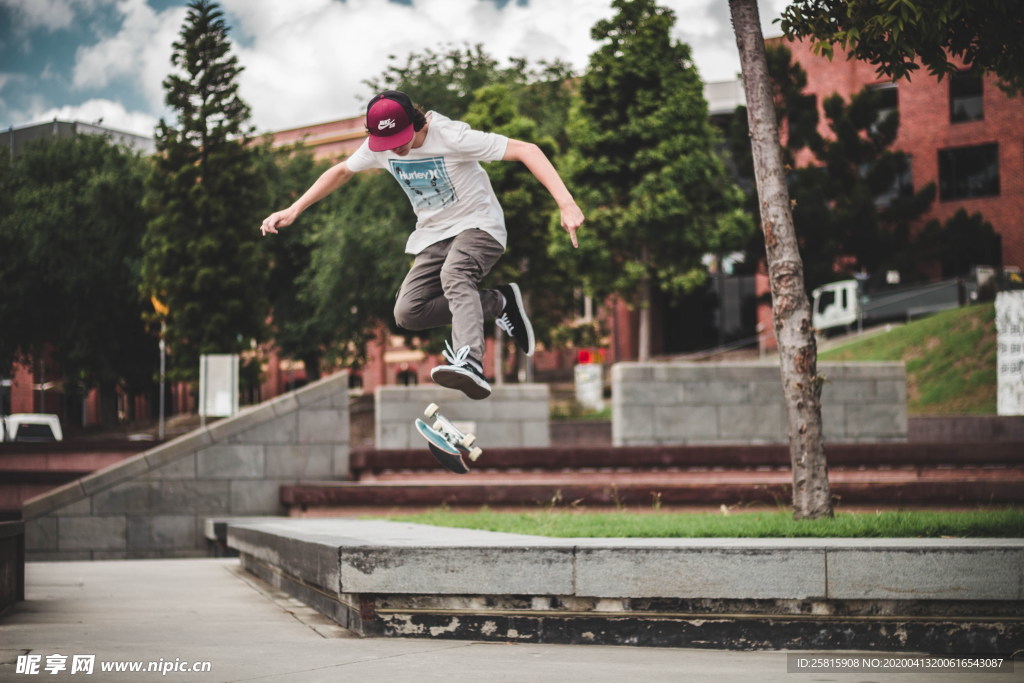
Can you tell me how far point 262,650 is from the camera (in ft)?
21.9

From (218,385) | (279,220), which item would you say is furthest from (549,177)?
(218,385)

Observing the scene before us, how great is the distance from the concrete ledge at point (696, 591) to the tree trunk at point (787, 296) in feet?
6.27

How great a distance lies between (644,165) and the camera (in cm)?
3566

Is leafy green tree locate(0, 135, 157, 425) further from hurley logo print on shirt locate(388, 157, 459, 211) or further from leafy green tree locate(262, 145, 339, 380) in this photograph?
hurley logo print on shirt locate(388, 157, 459, 211)

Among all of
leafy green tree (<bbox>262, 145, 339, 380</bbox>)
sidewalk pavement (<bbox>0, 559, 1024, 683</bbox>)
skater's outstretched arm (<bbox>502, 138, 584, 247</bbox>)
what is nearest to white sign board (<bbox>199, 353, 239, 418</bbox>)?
sidewalk pavement (<bbox>0, 559, 1024, 683</bbox>)

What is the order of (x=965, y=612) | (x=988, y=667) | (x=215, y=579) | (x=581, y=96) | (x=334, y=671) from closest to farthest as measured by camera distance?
(x=334, y=671), (x=988, y=667), (x=965, y=612), (x=215, y=579), (x=581, y=96)

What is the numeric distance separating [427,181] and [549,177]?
0.83 m

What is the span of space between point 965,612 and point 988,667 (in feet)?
1.52

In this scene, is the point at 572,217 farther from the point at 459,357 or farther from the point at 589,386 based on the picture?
the point at 589,386

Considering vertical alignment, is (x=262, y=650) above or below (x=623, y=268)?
below

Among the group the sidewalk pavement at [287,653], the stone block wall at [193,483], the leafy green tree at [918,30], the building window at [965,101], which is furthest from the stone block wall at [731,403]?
the building window at [965,101]

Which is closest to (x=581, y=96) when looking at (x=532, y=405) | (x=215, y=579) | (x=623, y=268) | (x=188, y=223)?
(x=623, y=268)

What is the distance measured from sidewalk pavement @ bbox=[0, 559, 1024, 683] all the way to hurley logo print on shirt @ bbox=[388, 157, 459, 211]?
2728 millimetres

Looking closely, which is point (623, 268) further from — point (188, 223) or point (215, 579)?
point (215, 579)
